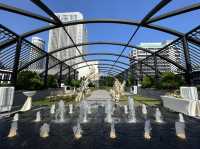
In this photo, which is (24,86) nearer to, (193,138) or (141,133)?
(141,133)

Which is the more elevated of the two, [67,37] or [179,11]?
[67,37]

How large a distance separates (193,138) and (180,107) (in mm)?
6773

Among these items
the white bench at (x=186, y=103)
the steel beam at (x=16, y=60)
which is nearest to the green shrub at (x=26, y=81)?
the steel beam at (x=16, y=60)

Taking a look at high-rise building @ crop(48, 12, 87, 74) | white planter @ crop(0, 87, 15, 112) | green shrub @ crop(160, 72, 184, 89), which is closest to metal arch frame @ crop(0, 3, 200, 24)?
white planter @ crop(0, 87, 15, 112)

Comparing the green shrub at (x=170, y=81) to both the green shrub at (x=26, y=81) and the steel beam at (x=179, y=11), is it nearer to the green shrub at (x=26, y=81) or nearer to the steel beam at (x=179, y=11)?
the steel beam at (x=179, y=11)

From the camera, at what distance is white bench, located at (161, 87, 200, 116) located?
10.5 metres

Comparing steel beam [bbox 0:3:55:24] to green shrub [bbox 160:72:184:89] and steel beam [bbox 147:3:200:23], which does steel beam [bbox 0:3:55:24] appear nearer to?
steel beam [bbox 147:3:200:23]

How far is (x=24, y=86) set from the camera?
20.5 metres

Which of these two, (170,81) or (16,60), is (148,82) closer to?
(170,81)

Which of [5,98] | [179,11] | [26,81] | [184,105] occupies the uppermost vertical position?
[179,11]

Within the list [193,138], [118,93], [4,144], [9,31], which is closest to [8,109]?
[9,31]

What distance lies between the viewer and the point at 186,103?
437 inches

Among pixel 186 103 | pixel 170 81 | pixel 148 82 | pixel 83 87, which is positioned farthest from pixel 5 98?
pixel 148 82

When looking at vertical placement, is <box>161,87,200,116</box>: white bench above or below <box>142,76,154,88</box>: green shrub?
below
